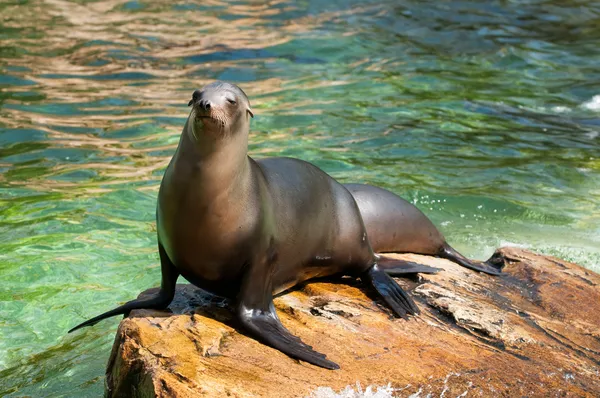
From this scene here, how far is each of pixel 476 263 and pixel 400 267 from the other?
0.67m

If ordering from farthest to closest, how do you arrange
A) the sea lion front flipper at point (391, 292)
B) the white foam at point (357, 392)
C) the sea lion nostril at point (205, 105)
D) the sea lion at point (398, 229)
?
1. the sea lion at point (398, 229)
2. the sea lion front flipper at point (391, 292)
3. the sea lion nostril at point (205, 105)
4. the white foam at point (357, 392)

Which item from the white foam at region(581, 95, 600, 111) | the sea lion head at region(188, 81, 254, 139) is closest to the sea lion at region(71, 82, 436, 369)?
the sea lion head at region(188, 81, 254, 139)

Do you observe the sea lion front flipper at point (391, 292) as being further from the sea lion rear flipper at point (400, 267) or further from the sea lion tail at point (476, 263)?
the sea lion tail at point (476, 263)

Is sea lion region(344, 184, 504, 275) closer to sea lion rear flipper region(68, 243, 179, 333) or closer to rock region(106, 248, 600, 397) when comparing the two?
rock region(106, 248, 600, 397)

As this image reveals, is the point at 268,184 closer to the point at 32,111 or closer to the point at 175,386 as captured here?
the point at 175,386

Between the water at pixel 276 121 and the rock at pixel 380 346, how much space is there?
69 cm

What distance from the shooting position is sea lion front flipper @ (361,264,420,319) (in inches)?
140

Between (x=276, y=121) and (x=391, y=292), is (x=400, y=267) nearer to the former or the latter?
(x=391, y=292)

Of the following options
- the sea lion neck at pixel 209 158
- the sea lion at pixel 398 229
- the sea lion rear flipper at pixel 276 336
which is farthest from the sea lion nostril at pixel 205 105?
the sea lion at pixel 398 229

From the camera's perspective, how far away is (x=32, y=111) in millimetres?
8719

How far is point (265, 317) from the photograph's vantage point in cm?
321

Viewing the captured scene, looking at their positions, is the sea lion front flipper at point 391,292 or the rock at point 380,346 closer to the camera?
the rock at point 380,346

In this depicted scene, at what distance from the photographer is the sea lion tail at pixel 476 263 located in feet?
14.6

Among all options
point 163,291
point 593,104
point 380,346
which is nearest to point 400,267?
point 380,346
